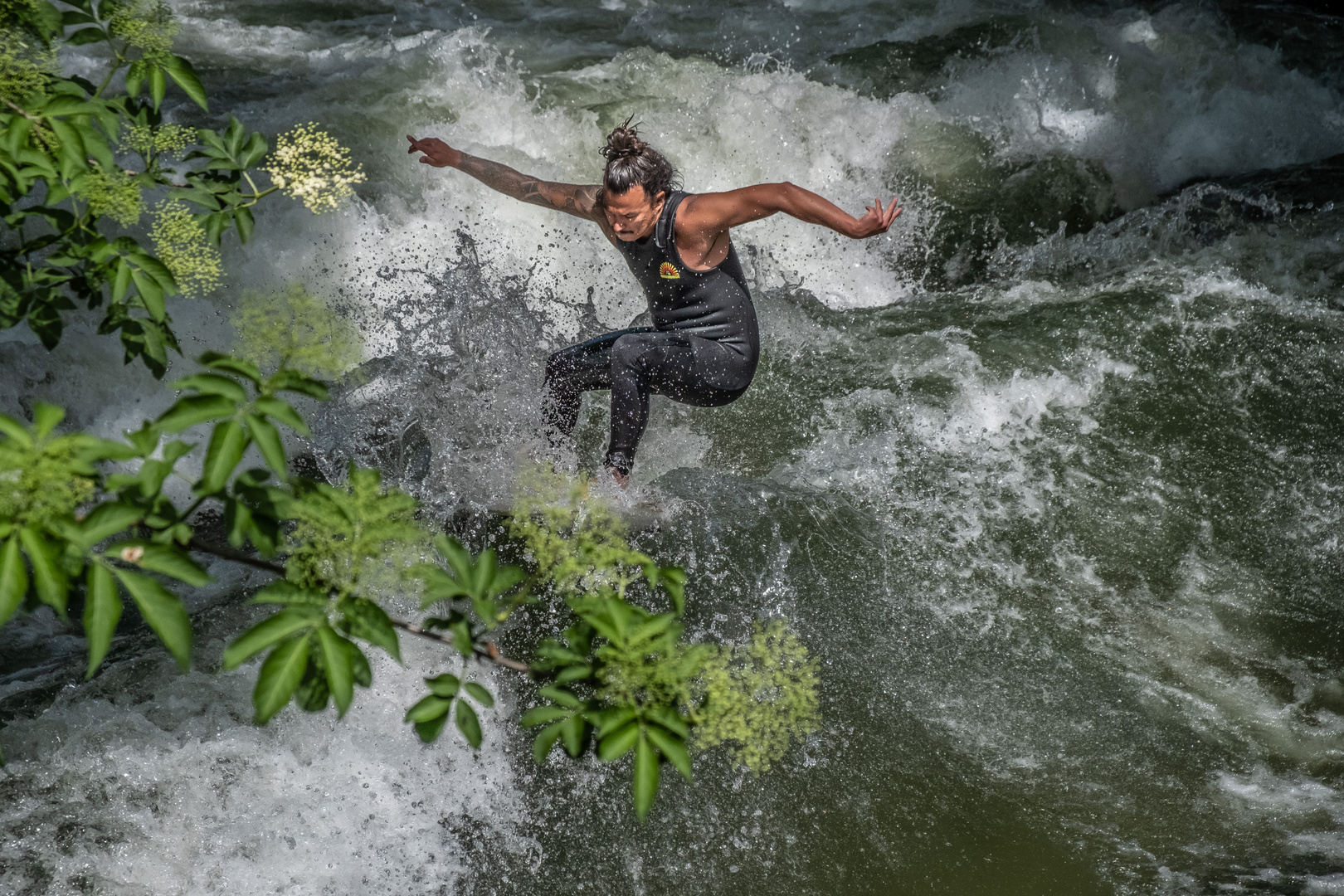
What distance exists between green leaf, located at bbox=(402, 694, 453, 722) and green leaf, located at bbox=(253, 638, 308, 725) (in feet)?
0.42

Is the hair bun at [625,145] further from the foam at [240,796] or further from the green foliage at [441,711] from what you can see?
the green foliage at [441,711]

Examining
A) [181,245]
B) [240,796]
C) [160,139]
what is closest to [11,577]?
[181,245]

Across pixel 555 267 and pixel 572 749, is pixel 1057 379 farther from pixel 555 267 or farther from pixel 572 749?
pixel 572 749

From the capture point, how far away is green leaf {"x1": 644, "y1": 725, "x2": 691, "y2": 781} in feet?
3.18

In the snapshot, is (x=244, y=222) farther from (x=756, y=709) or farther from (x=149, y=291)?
(x=756, y=709)

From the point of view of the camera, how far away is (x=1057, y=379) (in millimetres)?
4129

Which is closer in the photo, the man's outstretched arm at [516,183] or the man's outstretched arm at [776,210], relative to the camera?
the man's outstretched arm at [776,210]

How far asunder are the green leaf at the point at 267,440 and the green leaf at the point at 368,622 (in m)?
0.17

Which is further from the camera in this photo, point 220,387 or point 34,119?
point 34,119

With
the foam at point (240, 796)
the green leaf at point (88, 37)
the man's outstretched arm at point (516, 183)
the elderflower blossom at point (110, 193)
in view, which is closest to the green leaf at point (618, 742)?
the elderflower blossom at point (110, 193)

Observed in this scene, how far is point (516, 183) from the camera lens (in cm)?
332

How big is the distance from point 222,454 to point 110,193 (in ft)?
1.95

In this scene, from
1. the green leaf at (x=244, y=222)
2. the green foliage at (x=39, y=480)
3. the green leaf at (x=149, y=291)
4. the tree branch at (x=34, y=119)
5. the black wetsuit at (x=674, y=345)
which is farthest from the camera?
the black wetsuit at (x=674, y=345)

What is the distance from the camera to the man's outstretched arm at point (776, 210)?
2477 mm
